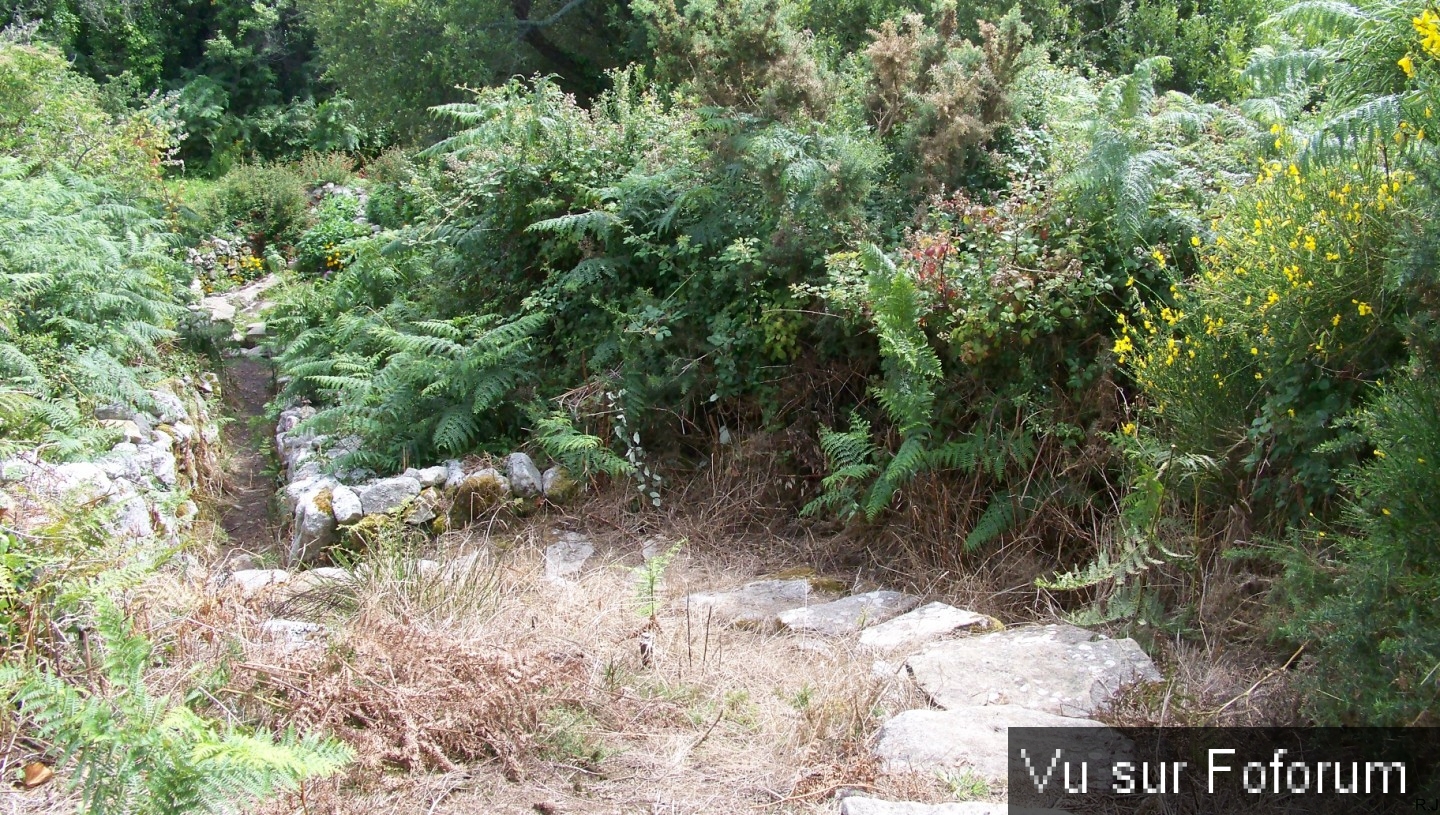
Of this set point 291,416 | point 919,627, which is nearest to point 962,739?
point 919,627

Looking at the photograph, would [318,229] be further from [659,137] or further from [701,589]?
[701,589]

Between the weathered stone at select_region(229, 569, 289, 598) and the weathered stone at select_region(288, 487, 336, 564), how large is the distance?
62 cm

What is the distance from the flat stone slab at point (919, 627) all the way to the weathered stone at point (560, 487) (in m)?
2.48

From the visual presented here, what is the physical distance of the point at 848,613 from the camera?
15.2 feet

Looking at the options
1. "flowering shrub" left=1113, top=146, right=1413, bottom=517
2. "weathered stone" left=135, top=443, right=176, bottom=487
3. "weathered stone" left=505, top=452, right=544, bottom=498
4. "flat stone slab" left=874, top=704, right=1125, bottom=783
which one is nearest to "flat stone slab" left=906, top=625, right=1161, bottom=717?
"flat stone slab" left=874, top=704, right=1125, bottom=783

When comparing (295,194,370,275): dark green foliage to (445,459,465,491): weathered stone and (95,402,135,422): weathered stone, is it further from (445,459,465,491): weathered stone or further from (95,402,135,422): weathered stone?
(445,459,465,491): weathered stone

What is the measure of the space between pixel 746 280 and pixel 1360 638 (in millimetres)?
3943

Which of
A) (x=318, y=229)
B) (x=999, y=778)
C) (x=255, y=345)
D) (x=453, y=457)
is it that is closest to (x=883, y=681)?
(x=999, y=778)

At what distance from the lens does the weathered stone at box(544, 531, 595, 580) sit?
17.7 ft

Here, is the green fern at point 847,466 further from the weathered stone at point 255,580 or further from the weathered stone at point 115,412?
the weathered stone at point 115,412

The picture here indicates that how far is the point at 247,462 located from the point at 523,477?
135 inches

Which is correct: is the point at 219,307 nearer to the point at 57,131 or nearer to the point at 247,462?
the point at 57,131

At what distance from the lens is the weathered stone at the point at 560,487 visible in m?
6.30

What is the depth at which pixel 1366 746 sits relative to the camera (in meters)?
2.84
